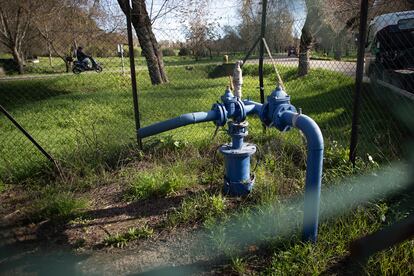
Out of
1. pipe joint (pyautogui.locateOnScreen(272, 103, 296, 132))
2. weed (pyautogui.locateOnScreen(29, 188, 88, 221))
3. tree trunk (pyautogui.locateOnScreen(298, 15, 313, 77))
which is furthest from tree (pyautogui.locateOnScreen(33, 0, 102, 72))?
pipe joint (pyautogui.locateOnScreen(272, 103, 296, 132))

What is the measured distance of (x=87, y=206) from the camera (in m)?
3.22

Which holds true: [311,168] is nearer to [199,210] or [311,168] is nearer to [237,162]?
[237,162]

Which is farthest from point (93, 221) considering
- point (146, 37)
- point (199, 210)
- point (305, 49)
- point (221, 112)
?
point (146, 37)

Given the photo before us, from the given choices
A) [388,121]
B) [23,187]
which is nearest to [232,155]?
[23,187]

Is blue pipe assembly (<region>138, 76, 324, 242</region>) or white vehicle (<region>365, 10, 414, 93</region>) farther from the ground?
white vehicle (<region>365, 10, 414, 93</region>)

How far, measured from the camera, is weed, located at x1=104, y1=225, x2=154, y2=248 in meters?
2.64

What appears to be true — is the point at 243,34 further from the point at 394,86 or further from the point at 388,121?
the point at 388,121

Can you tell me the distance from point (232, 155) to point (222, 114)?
483mm

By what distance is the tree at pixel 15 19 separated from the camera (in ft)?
55.6

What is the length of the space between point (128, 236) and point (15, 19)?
21.9m

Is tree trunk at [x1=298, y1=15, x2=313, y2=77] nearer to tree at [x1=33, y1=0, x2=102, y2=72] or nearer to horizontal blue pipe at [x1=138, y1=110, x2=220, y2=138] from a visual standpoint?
horizontal blue pipe at [x1=138, y1=110, x2=220, y2=138]

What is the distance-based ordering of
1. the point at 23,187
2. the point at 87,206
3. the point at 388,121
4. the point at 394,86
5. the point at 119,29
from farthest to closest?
the point at 119,29 → the point at 394,86 → the point at 388,121 → the point at 23,187 → the point at 87,206

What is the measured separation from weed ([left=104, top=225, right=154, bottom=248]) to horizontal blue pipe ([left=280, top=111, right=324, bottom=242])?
1.20 m

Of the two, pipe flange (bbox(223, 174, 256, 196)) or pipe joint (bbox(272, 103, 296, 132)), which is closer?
pipe joint (bbox(272, 103, 296, 132))
